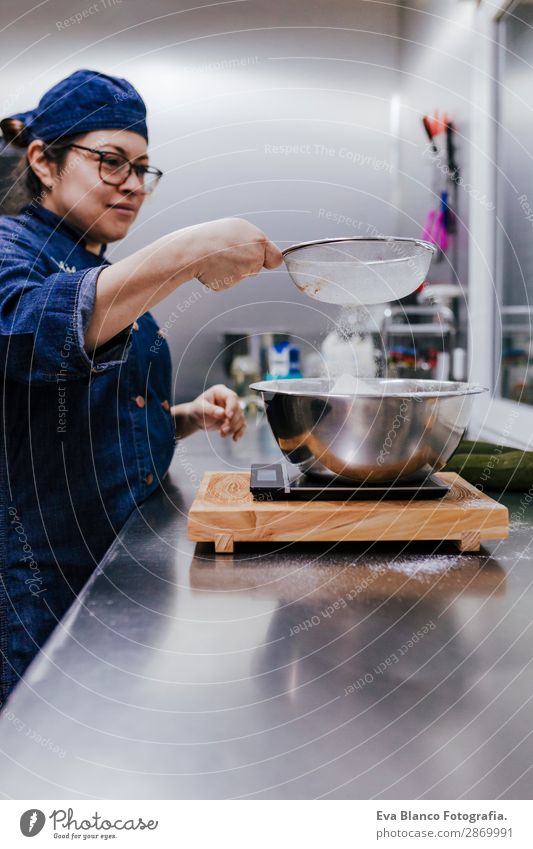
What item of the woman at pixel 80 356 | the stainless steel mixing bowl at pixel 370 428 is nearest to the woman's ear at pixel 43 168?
the woman at pixel 80 356

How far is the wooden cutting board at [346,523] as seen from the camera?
1.95 feet

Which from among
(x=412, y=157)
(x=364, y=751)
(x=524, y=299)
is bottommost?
(x=364, y=751)

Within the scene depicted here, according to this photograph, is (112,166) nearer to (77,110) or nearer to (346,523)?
(77,110)

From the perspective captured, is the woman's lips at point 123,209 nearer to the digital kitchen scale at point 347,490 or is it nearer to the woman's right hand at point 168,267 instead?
the woman's right hand at point 168,267

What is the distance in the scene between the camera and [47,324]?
0.61m

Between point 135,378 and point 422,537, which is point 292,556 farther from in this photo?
point 135,378

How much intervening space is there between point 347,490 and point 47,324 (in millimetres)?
313

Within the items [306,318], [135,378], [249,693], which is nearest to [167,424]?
[135,378]

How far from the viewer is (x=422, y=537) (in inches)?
23.6

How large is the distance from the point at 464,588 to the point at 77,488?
19.4 inches

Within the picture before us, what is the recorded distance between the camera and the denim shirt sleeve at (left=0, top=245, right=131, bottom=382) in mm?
606

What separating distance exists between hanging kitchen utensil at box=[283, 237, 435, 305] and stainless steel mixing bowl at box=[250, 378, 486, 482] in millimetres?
158

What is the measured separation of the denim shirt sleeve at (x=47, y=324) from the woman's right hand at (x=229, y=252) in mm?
106

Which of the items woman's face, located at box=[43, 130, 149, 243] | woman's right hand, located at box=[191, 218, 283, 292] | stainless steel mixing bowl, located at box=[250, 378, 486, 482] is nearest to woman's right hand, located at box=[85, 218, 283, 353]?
woman's right hand, located at box=[191, 218, 283, 292]
